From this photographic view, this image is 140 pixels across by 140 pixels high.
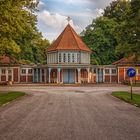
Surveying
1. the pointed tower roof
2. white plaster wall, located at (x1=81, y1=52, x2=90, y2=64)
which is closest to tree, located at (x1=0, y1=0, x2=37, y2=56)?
the pointed tower roof

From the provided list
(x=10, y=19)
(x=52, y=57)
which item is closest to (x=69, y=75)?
(x=52, y=57)

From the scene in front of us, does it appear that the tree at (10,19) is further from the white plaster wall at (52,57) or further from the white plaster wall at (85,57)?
the white plaster wall at (85,57)

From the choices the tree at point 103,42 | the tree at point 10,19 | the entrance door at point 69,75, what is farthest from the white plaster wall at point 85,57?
the tree at point 10,19

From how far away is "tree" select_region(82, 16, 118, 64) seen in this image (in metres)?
79.4

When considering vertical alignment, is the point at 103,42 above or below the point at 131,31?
above

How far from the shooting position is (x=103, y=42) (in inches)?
3105

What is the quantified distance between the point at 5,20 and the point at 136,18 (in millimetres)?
12201

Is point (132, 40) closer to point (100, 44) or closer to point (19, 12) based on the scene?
point (19, 12)

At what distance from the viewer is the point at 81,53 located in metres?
68.3

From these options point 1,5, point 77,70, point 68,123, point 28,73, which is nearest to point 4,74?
point 28,73

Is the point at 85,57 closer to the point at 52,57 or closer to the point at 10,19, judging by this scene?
the point at 52,57

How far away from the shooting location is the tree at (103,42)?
79375 mm

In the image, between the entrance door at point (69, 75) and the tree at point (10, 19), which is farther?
the entrance door at point (69, 75)

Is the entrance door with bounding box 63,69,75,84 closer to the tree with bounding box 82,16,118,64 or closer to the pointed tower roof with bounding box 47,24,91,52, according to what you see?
the pointed tower roof with bounding box 47,24,91,52
